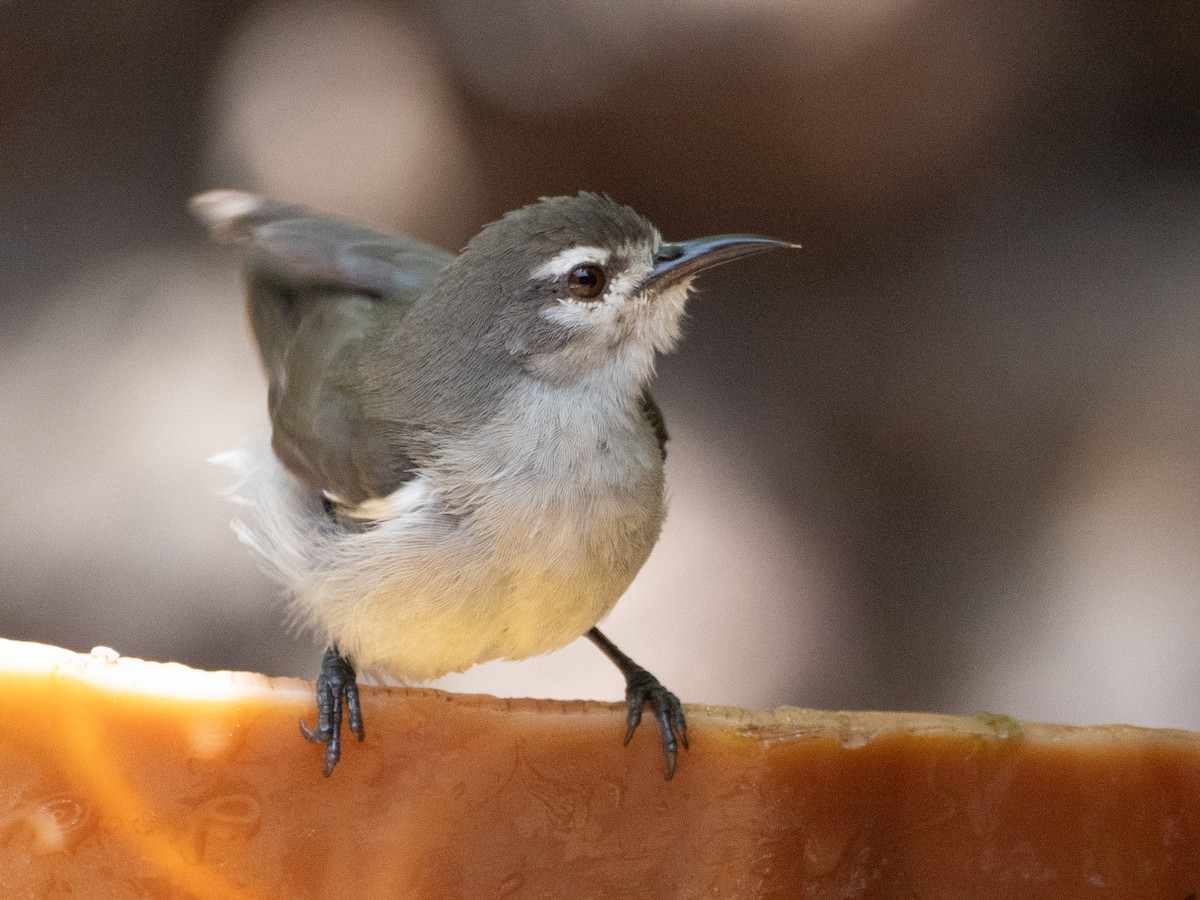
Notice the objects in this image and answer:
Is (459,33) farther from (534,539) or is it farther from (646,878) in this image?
(646,878)

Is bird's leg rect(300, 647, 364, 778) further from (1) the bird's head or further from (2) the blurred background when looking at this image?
(2) the blurred background

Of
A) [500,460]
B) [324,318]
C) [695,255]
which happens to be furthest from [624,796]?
[324,318]

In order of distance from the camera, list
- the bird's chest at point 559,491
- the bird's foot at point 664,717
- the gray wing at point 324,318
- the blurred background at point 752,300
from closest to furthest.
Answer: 1. the bird's foot at point 664,717
2. the bird's chest at point 559,491
3. the gray wing at point 324,318
4. the blurred background at point 752,300

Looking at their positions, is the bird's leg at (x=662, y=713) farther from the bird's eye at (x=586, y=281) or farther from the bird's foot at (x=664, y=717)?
the bird's eye at (x=586, y=281)

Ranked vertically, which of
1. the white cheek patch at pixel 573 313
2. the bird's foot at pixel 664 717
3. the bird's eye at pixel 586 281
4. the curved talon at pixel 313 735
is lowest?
the curved talon at pixel 313 735

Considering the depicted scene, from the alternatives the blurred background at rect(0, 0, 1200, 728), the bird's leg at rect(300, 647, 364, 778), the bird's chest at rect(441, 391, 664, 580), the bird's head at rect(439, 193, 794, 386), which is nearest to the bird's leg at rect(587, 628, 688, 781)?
the bird's chest at rect(441, 391, 664, 580)

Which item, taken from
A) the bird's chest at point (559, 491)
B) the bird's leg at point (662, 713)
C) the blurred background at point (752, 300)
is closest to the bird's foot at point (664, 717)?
the bird's leg at point (662, 713)

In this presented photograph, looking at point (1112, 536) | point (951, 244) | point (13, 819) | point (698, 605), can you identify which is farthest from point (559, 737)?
point (951, 244)
